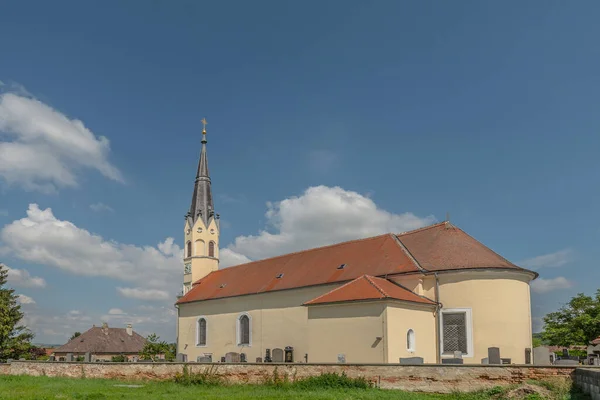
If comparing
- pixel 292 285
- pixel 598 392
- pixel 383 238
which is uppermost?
pixel 383 238

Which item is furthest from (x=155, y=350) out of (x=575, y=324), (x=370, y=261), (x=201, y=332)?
(x=575, y=324)

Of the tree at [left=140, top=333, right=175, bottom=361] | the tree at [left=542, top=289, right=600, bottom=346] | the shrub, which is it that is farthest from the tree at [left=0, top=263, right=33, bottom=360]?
the tree at [left=542, top=289, right=600, bottom=346]

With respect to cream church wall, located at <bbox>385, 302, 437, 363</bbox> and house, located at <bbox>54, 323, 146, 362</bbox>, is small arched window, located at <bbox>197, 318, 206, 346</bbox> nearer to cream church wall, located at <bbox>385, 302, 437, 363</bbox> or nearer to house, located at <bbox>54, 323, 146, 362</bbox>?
house, located at <bbox>54, 323, 146, 362</bbox>

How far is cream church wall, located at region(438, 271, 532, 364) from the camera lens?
26.9 metres

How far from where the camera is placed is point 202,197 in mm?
50969

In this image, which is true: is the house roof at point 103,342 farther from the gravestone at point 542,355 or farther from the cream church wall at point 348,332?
the gravestone at point 542,355

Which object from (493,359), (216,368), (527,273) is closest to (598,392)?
(493,359)

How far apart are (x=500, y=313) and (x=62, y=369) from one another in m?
23.3

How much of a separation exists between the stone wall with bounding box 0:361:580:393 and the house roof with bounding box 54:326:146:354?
3780 cm

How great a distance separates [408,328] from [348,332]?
10.4ft

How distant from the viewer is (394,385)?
1795cm

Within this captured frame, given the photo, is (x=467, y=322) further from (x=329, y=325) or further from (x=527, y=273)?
(x=329, y=325)

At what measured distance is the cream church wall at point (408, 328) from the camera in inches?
986

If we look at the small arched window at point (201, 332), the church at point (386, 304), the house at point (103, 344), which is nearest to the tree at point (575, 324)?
the church at point (386, 304)
